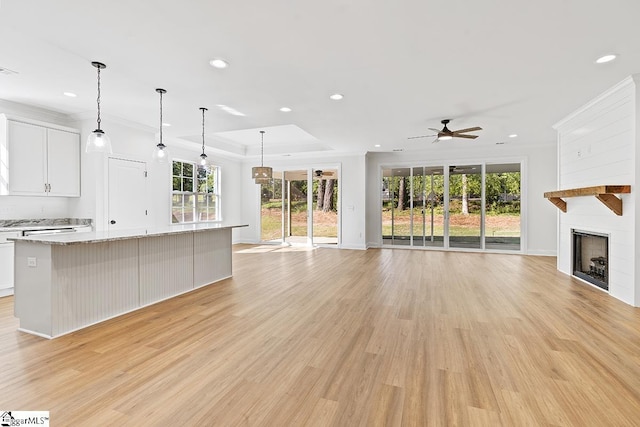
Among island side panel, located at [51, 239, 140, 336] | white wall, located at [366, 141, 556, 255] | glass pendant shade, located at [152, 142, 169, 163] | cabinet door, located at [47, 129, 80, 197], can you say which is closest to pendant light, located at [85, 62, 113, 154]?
glass pendant shade, located at [152, 142, 169, 163]

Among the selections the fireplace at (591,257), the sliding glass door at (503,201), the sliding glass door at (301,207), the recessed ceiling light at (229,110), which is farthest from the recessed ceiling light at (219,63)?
the sliding glass door at (503,201)

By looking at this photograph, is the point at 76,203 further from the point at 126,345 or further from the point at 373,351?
the point at 373,351

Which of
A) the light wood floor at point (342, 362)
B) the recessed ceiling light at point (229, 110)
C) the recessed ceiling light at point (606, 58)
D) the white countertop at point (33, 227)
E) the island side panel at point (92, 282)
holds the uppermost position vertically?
the recessed ceiling light at point (229, 110)

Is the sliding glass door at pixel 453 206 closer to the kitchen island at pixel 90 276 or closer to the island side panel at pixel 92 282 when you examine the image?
the kitchen island at pixel 90 276

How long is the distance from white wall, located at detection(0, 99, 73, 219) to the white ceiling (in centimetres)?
21

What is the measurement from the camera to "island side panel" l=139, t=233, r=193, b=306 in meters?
3.73

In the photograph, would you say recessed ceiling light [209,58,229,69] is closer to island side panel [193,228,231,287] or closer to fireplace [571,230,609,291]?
island side panel [193,228,231,287]

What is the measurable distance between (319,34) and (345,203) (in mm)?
6358

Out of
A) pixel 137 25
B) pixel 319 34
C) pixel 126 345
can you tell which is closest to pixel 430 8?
pixel 319 34

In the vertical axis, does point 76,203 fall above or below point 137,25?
below

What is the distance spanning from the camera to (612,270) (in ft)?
13.6

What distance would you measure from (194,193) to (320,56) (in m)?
6.17

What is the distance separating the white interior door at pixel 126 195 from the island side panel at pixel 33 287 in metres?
2.51

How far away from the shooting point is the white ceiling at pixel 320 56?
7.84ft
